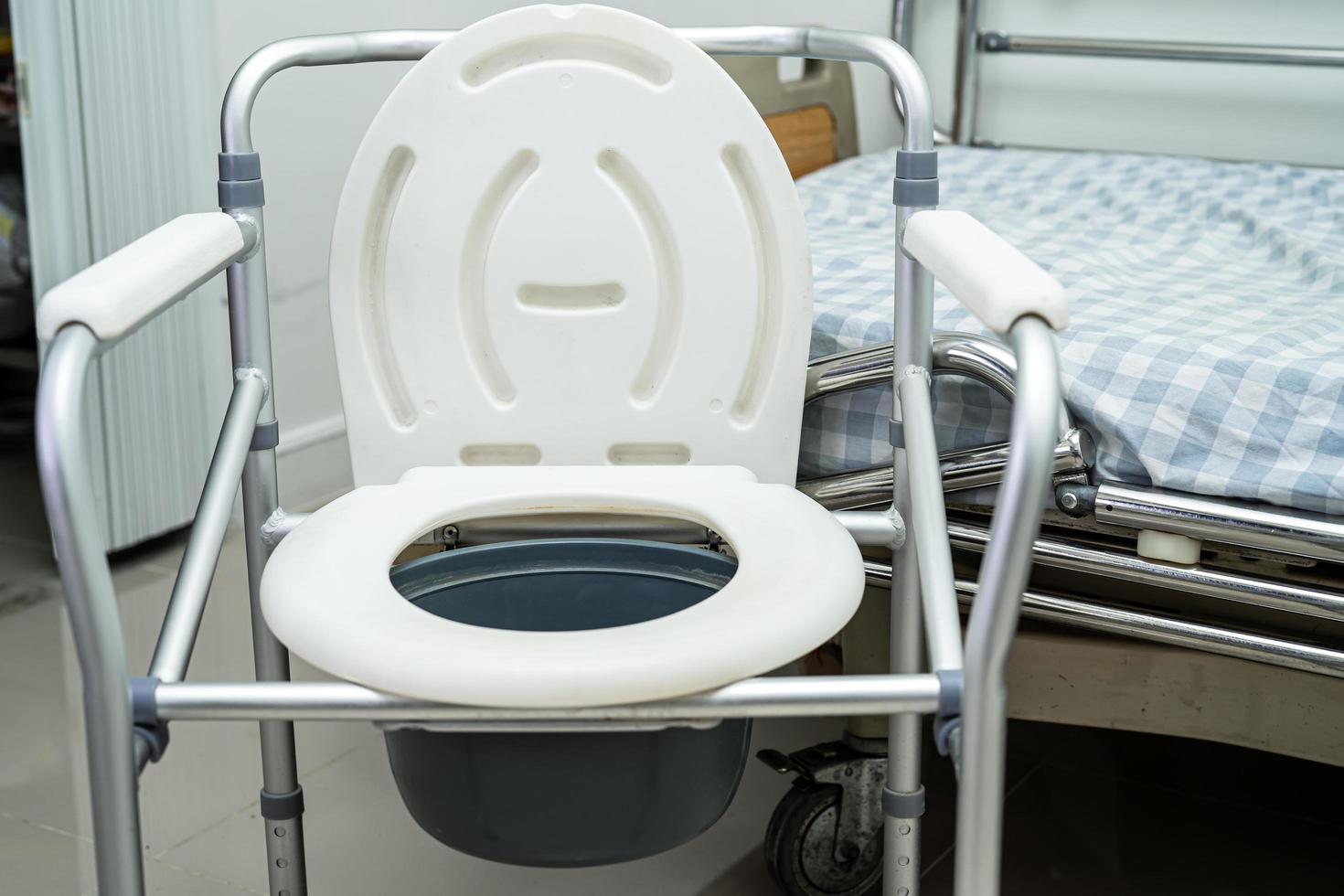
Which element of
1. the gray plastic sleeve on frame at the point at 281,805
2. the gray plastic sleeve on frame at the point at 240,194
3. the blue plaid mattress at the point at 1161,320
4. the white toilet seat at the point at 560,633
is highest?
the gray plastic sleeve on frame at the point at 240,194

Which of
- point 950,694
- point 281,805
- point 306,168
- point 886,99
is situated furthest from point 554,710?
point 886,99

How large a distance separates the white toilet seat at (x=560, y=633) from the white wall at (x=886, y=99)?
1.40 metres

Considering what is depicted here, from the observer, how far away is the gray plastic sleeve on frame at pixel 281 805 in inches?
45.3

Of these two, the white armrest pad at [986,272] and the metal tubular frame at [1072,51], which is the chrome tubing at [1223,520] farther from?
the metal tubular frame at [1072,51]

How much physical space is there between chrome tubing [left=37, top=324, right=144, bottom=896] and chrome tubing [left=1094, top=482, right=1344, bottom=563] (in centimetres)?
77

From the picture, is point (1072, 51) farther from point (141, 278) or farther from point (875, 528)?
point (141, 278)

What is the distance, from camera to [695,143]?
44.3 inches

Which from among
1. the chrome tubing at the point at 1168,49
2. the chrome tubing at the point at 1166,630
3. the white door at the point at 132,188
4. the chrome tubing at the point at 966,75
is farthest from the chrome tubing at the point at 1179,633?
the chrome tubing at the point at 966,75

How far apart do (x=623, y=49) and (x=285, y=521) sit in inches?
18.6

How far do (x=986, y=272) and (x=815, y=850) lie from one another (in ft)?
2.26

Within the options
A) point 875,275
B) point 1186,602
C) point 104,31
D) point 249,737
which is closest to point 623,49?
point 875,275

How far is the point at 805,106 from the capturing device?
2598 mm

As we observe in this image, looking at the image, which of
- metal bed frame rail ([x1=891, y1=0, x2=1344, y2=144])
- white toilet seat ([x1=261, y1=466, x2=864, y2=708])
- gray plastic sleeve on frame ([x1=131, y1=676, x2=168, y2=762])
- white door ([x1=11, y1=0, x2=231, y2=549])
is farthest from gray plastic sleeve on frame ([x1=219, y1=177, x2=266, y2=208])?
metal bed frame rail ([x1=891, y1=0, x2=1344, y2=144])

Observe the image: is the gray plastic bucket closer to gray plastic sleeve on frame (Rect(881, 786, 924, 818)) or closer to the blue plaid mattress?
gray plastic sleeve on frame (Rect(881, 786, 924, 818))
